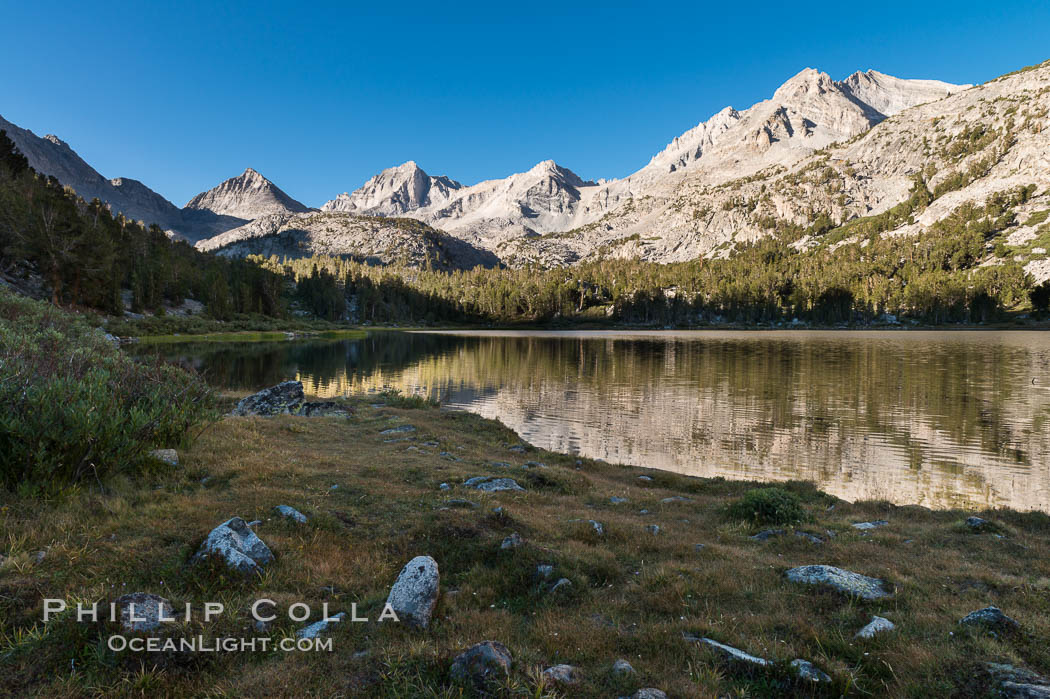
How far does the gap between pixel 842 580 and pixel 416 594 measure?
762 centimetres

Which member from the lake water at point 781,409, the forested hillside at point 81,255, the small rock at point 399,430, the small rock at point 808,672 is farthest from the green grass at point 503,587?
the forested hillside at point 81,255

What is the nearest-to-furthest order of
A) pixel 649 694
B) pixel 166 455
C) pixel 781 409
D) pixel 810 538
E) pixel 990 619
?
pixel 649 694, pixel 990 619, pixel 810 538, pixel 166 455, pixel 781 409

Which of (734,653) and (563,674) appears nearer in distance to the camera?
(563,674)

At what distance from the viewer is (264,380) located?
49.4 metres

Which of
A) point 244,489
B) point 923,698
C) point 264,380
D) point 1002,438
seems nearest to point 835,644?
point 923,698

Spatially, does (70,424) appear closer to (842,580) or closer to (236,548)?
(236,548)

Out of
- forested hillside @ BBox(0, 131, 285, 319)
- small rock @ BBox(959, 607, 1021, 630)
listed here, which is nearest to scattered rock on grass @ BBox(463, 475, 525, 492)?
small rock @ BBox(959, 607, 1021, 630)

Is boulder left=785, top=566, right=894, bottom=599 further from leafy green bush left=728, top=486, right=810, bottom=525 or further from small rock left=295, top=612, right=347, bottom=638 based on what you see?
small rock left=295, top=612, right=347, bottom=638

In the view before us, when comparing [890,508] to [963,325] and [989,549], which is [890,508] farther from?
[963,325]

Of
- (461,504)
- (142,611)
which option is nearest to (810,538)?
(461,504)

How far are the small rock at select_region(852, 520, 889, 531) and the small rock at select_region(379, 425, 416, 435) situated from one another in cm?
1989

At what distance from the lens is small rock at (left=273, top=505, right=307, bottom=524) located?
32.2 ft

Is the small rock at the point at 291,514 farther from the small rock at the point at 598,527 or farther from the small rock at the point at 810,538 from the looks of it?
the small rock at the point at 810,538

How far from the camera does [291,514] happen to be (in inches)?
393
